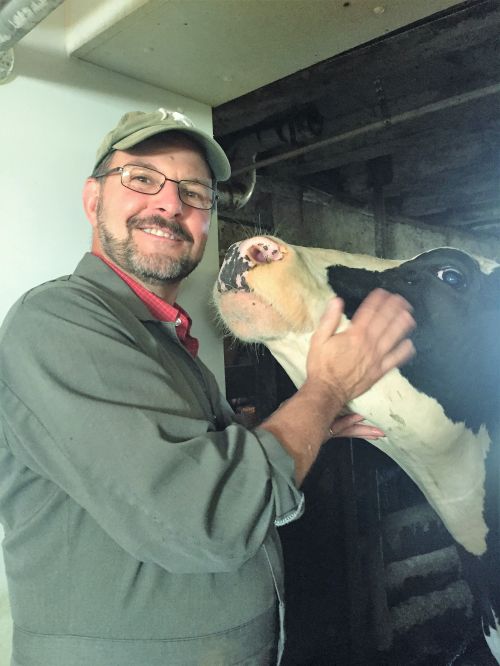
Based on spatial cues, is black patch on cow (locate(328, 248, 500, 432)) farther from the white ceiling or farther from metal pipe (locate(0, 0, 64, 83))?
metal pipe (locate(0, 0, 64, 83))

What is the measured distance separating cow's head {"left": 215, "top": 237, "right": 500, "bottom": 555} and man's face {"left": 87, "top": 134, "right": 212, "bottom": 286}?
0.39ft

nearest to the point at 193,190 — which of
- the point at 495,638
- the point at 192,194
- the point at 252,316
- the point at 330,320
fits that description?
the point at 192,194

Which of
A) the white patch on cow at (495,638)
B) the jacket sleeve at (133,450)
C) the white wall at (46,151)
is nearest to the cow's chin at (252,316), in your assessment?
the jacket sleeve at (133,450)

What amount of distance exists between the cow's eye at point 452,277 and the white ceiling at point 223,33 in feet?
2.10

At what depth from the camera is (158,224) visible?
48.9 inches

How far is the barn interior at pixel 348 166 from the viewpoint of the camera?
1438 mm

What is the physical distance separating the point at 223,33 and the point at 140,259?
654 mm

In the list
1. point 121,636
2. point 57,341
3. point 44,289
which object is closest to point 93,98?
point 44,289

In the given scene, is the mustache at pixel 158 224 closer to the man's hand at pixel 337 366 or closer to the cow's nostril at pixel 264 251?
the cow's nostril at pixel 264 251

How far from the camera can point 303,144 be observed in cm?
241

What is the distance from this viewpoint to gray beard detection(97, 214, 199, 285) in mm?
1213

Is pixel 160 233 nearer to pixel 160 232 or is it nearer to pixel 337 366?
pixel 160 232

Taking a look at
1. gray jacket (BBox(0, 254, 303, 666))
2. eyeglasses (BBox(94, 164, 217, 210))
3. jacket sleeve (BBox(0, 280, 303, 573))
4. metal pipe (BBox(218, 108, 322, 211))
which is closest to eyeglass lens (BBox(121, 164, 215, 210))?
eyeglasses (BBox(94, 164, 217, 210))

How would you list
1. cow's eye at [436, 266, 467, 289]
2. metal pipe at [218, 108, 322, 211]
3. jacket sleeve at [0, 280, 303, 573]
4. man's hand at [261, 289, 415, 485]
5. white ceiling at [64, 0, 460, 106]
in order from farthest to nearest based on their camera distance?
metal pipe at [218, 108, 322, 211] → cow's eye at [436, 266, 467, 289] → white ceiling at [64, 0, 460, 106] → man's hand at [261, 289, 415, 485] → jacket sleeve at [0, 280, 303, 573]
